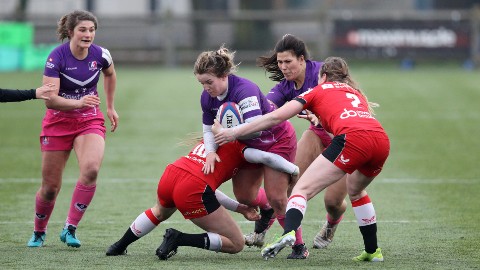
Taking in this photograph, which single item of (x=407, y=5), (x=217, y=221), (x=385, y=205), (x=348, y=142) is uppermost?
(x=348, y=142)

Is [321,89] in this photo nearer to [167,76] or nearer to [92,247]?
[92,247]

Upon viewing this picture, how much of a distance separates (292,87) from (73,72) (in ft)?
5.98

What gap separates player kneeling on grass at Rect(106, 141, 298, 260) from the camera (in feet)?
24.6

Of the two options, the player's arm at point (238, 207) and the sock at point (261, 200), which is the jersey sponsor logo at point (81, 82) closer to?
the player's arm at point (238, 207)

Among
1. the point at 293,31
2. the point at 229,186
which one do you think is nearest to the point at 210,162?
the point at 229,186

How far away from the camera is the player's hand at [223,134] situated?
745 centimetres

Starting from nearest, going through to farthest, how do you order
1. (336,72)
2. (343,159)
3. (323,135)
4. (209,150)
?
1. (343,159)
2. (209,150)
3. (336,72)
4. (323,135)

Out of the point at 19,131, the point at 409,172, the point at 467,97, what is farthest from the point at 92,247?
the point at 467,97

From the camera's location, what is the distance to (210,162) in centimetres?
757

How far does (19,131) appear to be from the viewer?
17766 mm

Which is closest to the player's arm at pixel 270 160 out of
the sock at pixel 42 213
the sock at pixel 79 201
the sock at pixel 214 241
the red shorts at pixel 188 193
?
the red shorts at pixel 188 193

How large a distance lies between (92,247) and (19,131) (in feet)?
32.4

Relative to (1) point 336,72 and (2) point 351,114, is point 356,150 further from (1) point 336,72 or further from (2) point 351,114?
(1) point 336,72

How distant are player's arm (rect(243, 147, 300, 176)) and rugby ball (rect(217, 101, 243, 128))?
0.25 m
